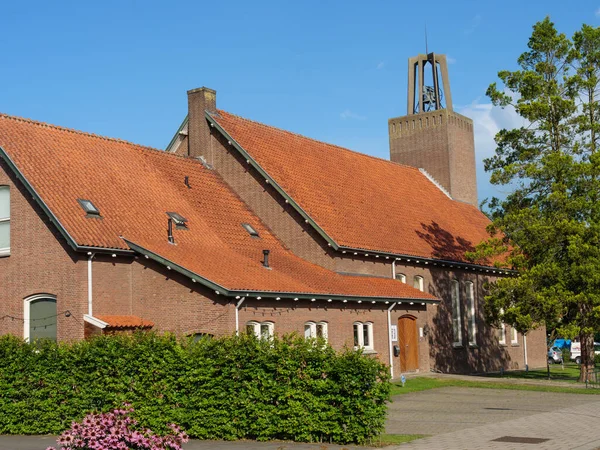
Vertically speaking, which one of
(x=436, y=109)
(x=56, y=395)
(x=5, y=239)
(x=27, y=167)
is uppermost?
(x=436, y=109)

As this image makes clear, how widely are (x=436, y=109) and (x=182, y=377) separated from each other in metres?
32.4

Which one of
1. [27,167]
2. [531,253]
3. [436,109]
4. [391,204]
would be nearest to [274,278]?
[27,167]

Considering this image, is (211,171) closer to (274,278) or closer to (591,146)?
(274,278)

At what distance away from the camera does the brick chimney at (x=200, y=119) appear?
3438 centimetres

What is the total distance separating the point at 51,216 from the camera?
24172 millimetres

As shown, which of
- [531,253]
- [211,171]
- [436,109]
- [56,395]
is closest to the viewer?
[56,395]

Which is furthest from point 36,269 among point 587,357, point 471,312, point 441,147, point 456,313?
point 441,147

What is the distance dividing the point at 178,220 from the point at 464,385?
11728mm

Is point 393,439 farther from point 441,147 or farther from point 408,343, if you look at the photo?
point 441,147

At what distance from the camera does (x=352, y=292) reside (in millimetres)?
28406

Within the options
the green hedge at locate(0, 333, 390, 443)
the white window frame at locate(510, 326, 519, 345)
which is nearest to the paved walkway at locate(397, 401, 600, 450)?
the green hedge at locate(0, 333, 390, 443)

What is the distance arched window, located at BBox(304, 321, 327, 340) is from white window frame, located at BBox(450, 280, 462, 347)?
11128mm

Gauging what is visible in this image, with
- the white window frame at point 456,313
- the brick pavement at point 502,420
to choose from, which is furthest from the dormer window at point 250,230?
the white window frame at point 456,313

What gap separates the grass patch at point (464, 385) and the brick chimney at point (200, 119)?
12592 millimetres
